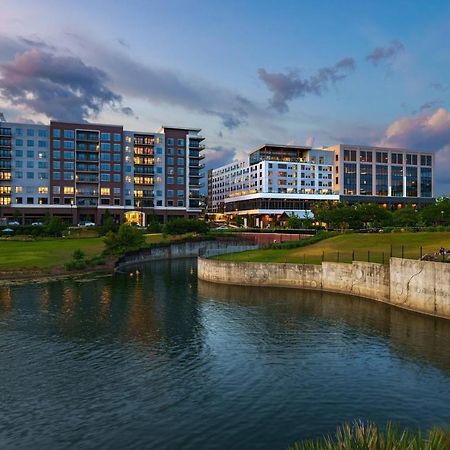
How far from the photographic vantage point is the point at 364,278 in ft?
159

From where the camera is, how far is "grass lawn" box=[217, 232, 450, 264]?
58303 millimetres

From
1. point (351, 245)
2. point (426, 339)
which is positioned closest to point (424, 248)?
point (351, 245)

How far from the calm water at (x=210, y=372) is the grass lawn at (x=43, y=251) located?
24087 millimetres

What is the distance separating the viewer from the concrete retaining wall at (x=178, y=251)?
71456mm

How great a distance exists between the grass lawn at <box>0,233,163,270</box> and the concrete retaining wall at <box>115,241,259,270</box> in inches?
265

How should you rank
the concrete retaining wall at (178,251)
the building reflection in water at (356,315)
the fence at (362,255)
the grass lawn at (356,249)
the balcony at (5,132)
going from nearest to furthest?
the building reflection in water at (356,315), the fence at (362,255), the grass lawn at (356,249), the concrete retaining wall at (178,251), the balcony at (5,132)

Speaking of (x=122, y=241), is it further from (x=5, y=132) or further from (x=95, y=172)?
(x=5, y=132)

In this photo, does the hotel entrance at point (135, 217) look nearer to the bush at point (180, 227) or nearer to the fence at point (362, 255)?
the bush at point (180, 227)

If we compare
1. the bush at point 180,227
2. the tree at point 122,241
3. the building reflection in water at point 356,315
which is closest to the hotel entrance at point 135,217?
the bush at point 180,227

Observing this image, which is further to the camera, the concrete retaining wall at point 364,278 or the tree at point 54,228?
the tree at point 54,228

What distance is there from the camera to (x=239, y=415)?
66.6 ft

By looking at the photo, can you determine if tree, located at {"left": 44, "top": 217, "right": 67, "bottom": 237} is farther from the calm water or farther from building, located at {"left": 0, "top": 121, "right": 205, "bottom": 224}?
the calm water

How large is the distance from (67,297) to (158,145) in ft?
388

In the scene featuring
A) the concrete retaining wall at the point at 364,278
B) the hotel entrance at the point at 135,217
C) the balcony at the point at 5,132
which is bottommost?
the concrete retaining wall at the point at 364,278
